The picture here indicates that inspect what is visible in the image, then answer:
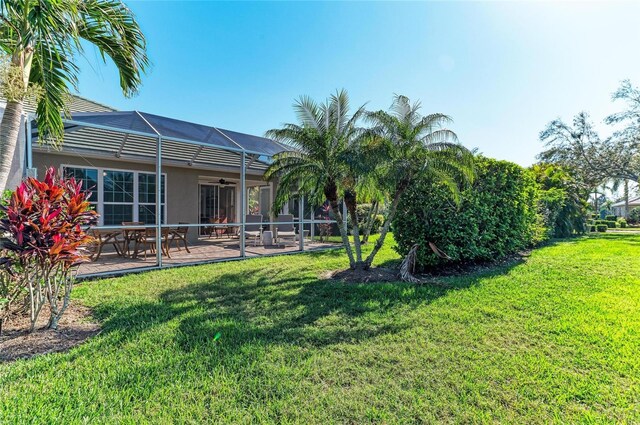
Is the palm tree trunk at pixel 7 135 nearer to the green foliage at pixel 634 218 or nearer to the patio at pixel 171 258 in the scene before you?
the patio at pixel 171 258

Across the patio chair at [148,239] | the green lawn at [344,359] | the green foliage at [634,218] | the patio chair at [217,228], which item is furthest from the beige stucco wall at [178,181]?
the green foliage at [634,218]

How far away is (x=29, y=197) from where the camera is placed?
12.2 feet

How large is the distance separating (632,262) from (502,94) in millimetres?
6868

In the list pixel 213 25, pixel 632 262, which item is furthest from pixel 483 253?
pixel 213 25

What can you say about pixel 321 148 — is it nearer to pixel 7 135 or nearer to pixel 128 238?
pixel 7 135

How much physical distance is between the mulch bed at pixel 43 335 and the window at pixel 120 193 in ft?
22.3

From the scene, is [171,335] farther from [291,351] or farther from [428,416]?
[428,416]

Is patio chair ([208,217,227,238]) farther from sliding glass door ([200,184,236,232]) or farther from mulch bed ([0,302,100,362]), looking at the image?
mulch bed ([0,302,100,362])

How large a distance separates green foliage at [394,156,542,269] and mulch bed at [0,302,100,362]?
6.32 metres

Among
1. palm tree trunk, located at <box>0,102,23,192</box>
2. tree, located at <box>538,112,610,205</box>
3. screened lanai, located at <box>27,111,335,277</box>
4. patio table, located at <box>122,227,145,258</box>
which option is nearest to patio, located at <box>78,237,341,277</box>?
screened lanai, located at <box>27,111,335,277</box>

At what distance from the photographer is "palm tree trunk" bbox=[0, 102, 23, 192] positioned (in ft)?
13.5

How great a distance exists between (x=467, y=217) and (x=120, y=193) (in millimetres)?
11208

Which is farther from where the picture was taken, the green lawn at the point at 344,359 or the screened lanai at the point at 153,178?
the screened lanai at the point at 153,178

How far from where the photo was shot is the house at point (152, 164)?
819cm
